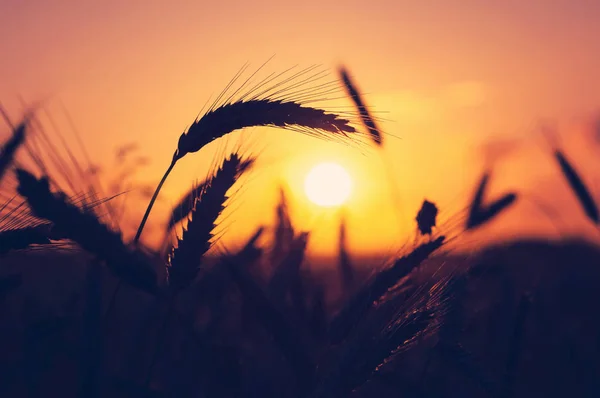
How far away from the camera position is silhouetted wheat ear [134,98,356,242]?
1.99m

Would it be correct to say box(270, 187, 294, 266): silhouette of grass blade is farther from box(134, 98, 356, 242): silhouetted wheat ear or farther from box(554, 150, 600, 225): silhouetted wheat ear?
box(554, 150, 600, 225): silhouetted wheat ear

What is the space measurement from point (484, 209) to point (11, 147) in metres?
2.49

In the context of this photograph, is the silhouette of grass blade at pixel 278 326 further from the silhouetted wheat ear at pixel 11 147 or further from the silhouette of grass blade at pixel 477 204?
the silhouette of grass blade at pixel 477 204

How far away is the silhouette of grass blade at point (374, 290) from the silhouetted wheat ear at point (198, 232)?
0.64m

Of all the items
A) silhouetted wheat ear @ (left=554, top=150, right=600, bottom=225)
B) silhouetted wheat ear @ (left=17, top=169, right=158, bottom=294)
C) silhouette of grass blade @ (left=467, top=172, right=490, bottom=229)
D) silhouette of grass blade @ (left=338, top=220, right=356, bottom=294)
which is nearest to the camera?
silhouetted wheat ear @ (left=17, top=169, right=158, bottom=294)

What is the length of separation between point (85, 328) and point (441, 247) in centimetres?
137

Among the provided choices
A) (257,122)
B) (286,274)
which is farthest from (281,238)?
(257,122)

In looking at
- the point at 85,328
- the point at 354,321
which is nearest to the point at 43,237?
the point at 85,328

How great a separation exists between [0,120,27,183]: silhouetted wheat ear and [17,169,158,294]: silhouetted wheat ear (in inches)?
13.3

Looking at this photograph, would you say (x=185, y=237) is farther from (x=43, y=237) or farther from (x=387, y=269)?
(x=387, y=269)

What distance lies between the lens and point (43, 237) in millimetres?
1826

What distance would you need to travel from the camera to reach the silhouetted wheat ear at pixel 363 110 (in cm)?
217

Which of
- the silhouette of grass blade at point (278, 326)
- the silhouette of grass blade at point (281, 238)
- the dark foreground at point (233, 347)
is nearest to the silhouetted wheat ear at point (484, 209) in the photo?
the dark foreground at point (233, 347)

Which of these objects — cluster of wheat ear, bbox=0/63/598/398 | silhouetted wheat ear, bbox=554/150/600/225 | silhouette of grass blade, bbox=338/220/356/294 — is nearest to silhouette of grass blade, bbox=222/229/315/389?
cluster of wheat ear, bbox=0/63/598/398
